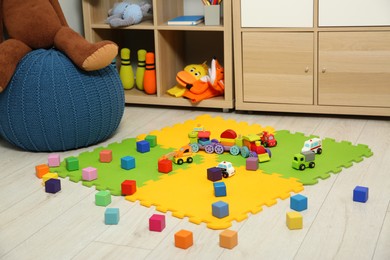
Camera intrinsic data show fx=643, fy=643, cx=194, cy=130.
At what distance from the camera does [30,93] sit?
2412 mm

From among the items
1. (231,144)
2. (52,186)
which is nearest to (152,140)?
(231,144)

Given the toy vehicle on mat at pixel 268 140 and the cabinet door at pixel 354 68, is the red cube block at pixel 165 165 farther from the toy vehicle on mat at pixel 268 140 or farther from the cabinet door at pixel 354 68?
the cabinet door at pixel 354 68

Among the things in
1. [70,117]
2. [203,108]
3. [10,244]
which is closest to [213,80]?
[203,108]

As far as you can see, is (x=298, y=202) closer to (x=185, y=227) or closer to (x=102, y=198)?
(x=185, y=227)

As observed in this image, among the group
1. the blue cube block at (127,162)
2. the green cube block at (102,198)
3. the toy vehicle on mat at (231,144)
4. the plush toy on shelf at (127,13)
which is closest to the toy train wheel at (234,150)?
the toy vehicle on mat at (231,144)

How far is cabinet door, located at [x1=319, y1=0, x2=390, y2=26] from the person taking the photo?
267cm

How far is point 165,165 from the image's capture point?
7.32 feet

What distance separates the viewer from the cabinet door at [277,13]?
9.11 ft

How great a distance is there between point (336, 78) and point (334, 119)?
190 millimetres

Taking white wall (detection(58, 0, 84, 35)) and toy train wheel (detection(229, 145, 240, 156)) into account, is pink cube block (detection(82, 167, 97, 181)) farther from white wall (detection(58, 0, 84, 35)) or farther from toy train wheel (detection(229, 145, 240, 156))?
white wall (detection(58, 0, 84, 35))

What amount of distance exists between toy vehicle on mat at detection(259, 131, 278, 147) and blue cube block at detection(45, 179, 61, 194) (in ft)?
2.66

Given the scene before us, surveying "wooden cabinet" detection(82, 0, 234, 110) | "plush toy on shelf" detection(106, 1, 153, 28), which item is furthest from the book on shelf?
"plush toy on shelf" detection(106, 1, 153, 28)

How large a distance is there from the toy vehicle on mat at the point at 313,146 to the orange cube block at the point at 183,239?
0.76 m

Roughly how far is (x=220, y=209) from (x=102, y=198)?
1.27 feet
